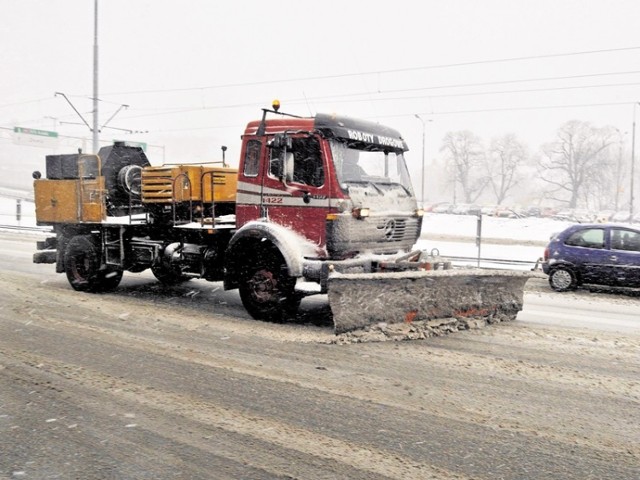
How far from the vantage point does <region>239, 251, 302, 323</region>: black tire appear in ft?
25.5

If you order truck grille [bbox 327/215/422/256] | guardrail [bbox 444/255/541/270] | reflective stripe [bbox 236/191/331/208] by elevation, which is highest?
reflective stripe [bbox 236/191/331/208]

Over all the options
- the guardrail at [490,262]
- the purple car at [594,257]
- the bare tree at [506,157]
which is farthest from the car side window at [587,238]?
the bare tree at [506,157]

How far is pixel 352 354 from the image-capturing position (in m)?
6.36

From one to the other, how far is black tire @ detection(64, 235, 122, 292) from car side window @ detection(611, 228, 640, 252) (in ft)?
31.1

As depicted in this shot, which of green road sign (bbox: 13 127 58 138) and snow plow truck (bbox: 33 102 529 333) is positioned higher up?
green road sign (bbox: 13 127 58 138)

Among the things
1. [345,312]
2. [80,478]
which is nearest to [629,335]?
[345,312]

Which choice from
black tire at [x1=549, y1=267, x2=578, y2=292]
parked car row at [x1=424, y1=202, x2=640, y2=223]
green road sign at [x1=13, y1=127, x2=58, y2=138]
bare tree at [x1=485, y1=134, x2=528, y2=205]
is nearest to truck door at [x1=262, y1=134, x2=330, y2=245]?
black tire at [x1=549, y1=267, x2=578, y2=292]

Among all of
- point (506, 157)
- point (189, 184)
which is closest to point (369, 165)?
point (189, 184)

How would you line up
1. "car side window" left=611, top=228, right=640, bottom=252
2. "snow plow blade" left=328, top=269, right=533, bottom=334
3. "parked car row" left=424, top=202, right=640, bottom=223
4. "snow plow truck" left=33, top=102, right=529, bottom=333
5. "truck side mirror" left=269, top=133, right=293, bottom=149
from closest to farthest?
"snow plow blade" left=328, top=269, right=533, bottom=334, "snow plow truck" left=33, top=102, right=529, bottom=333, "truck side mirror" left=269, top=133, right=293, bottom=149, "car side window" left=611, top=228, right=640, bottom=252, "parked car row" left=424, top=202, right=640, bottom=223

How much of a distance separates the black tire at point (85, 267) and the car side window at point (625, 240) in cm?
949

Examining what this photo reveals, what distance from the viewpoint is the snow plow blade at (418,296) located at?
6852mm

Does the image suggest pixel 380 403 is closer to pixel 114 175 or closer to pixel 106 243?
pixel 106 243

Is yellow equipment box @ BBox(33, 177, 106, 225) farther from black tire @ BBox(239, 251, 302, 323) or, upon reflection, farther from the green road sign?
the green road sign

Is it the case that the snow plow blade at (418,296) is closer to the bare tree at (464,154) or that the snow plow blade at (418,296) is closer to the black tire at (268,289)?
the black tire at (268,289)
